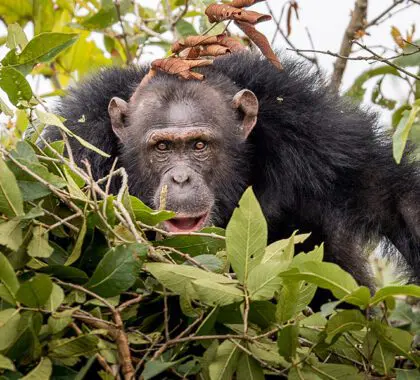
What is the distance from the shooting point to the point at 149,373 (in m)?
3.22

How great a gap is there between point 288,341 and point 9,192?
1.13 meters

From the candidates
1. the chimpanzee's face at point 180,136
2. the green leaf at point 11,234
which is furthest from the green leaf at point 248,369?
the chimpanzee's face at point 180,136

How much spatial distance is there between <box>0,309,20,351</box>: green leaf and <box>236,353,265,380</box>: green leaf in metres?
0.82

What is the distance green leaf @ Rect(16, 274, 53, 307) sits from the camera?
3.10 metres

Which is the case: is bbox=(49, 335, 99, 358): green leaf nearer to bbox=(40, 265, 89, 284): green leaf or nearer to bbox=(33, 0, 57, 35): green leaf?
bbox=(40, 265, 89, 284): green leaf

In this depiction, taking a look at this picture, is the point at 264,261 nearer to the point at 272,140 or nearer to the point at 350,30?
the point at 272,140

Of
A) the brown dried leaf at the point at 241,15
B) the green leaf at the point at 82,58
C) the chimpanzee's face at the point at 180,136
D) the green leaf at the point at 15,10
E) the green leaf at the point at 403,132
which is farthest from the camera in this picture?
the green leaf at the point at 82,58

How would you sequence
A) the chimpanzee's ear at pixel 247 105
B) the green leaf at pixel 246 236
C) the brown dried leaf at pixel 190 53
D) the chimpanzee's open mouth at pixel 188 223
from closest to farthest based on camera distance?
the green leaf at pixel 246 236 < the chimpanzee's open mouth at pixel 188 223 < the brown dried leaf at pixel 190 53 < the chimpanzee's ear at pixel 247 105

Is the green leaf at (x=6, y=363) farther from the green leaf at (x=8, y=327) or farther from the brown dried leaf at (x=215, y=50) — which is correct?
the brown dried leaf at (x=215, y=50)

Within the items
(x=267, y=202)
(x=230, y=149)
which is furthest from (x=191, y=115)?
(x=267, y=202)

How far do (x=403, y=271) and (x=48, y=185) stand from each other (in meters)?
3.11

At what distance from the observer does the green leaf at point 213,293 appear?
336 cm

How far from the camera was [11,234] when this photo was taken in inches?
135

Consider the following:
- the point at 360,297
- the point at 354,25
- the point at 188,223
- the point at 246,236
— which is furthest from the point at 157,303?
the point at 354,25
